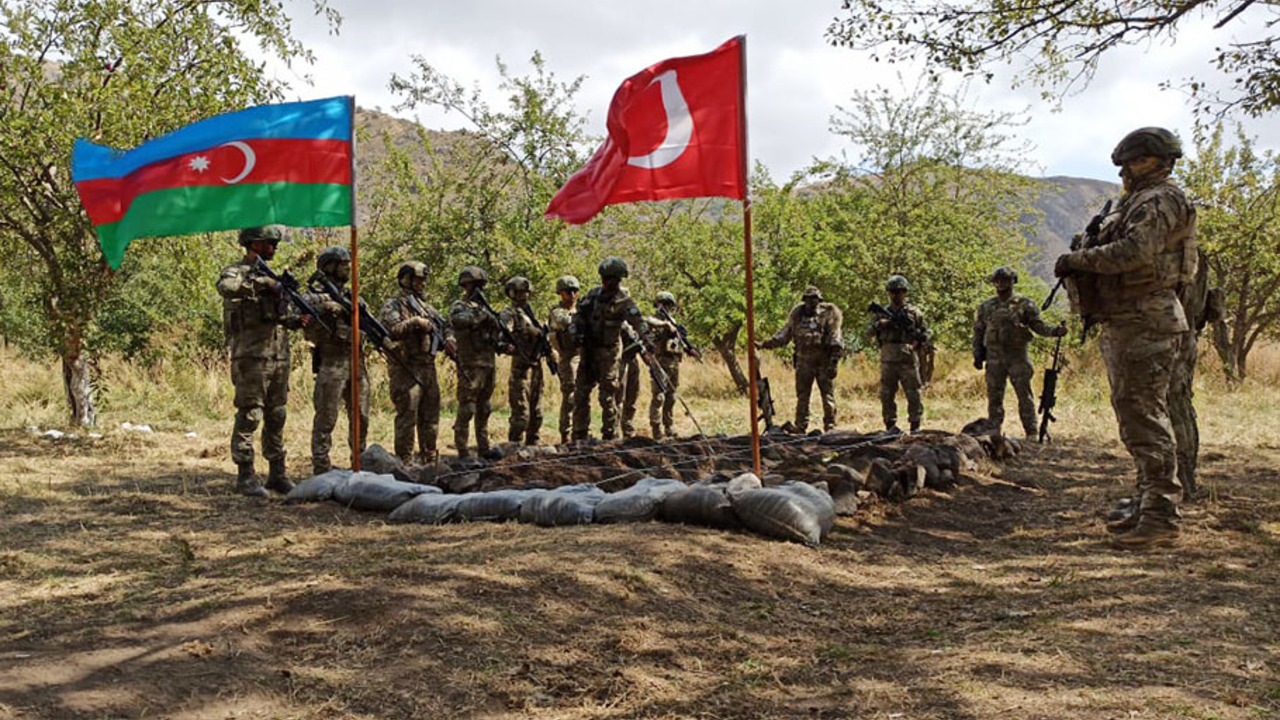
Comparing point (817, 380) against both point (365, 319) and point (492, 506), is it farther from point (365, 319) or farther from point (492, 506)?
point (492, 506)

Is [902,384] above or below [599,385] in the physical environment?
below

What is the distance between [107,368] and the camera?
16812 millimetres

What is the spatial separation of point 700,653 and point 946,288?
17100 mm

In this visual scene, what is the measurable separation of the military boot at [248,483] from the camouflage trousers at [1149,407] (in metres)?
6.18

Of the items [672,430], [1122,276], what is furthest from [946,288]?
[1122,276]

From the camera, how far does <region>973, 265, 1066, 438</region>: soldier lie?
11.1 m

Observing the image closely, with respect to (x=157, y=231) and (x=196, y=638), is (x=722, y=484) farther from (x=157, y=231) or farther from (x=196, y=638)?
(x=157, y=231)

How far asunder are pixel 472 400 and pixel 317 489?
9.18 ft

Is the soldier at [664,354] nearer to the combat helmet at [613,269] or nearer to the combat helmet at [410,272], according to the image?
the combat helmet at [613,269]

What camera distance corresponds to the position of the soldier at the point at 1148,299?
5.42 metres

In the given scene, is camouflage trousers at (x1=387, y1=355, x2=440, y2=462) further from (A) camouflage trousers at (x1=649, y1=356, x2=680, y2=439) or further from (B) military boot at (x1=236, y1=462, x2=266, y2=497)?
(A) camouflage trousers at (x1=649, y1=356, x2=680, y2=439)

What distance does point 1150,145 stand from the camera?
5523mm

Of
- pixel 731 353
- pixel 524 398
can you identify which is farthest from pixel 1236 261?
pixel 524 398

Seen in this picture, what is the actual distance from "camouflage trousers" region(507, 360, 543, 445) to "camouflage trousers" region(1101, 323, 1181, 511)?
6265 millimetres
